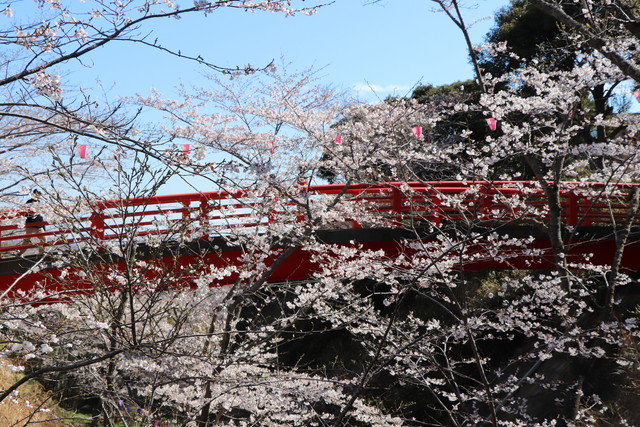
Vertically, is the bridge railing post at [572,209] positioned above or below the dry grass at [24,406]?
above

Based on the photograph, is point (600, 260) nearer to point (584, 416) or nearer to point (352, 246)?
point (584, 416)

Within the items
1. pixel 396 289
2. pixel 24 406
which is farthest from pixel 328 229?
pixel 24 406

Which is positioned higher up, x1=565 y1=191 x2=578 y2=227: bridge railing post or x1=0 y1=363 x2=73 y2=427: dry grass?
x1=565 y1=191 x2=578 y2=227: bridge railing post

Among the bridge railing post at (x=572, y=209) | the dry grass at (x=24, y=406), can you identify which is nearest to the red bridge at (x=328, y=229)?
the bridge railing post at (x=572, y=209)

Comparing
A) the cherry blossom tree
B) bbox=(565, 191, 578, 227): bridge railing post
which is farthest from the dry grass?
bbox=(565, 191, 578, 227): bridge railing post

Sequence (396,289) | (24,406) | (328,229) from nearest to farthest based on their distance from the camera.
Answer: (396,289) → (328,229) → (24,406)

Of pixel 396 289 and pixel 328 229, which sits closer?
A: pixel 396 289

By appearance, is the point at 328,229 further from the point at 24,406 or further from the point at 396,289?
the point at 24,406

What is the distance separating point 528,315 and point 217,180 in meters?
6.10

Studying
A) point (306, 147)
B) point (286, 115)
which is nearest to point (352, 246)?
point (306, 147)

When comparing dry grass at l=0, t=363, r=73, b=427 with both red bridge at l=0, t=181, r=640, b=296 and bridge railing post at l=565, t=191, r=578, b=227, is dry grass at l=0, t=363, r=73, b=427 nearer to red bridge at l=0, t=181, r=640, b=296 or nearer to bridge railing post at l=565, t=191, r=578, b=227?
red bridge at l=0, t=181, r=640, b=296

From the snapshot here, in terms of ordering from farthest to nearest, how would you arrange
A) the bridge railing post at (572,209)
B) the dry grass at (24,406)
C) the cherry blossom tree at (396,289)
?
the dry grass at (24,406) → the bridge railing post at (572,209) → the cherry blossom tree at (396,289)

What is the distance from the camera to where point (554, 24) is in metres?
17.4

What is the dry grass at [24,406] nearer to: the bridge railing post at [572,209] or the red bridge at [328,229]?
the red bridge at [328,229]
